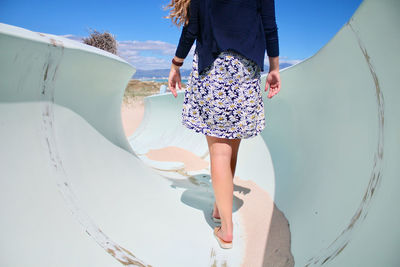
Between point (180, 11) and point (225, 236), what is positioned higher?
point (180, 11)

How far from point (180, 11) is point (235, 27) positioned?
28cm

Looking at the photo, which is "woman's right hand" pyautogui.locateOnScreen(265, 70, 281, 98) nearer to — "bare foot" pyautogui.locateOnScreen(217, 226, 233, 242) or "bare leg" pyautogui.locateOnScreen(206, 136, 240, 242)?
"bare leg" pyautogui.locateOnScreen(206, 136, 240, 242)

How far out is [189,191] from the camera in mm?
1816

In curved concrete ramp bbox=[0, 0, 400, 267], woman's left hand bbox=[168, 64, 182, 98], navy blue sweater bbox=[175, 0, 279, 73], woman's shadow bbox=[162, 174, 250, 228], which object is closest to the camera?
curved concrete ramp bbox=[0, 0, 400, 267]

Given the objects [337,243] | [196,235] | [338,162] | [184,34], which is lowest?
[196,235]

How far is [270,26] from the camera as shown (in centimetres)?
109

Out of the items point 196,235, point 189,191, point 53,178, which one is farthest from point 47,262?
point 189,191

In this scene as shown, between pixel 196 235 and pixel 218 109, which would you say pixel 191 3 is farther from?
pixel 196 235

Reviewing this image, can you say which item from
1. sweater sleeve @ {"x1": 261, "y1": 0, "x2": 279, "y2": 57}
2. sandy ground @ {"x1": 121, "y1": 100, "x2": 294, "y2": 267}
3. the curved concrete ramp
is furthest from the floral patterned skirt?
sandy ground @ {"x1": 121, "y1": 100, "x2": 294, "y2": 267}

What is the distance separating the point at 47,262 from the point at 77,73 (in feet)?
2.67

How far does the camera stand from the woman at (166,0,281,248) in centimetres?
105

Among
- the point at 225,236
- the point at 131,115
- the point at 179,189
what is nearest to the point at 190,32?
the point at 225,236

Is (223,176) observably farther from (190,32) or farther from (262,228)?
(190,32)

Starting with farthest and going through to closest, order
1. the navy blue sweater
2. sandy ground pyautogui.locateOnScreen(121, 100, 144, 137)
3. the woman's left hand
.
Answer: sandy ground pyautogui.locateOnScreen(121, 100, 144, 137) → the woman's left hand → the navy blue sweater
